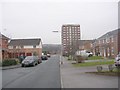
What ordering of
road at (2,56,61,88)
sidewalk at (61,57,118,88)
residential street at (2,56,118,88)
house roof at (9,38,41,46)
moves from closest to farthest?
1. sidewalk at (61,57,118,88)
2. residential street at (2,56,118,88)
3. road at (2,56,61,88)
4. house roof at (9,38,41,46)

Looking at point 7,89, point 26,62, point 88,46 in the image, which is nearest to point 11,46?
point 88,46

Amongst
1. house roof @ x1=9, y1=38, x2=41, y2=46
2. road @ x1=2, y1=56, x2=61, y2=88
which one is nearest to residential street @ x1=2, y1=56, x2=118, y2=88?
road @ x1=2, y1=56, x2=61, y2=88

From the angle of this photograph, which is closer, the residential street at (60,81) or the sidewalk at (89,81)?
the sidewalk at (89,81)

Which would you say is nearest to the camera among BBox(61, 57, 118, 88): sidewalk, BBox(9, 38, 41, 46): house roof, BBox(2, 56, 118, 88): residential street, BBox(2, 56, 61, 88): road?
BBox(61, 57, 118, 88): sidewalk

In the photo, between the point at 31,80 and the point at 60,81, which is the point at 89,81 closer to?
the point at 60,81

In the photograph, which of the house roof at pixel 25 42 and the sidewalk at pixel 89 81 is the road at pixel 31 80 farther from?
the house roof at pixel 25 42

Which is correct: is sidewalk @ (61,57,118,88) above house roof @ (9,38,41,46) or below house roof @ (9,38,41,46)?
below

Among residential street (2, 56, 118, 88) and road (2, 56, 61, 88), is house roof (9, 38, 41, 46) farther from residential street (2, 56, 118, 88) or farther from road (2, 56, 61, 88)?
residential street (2, 56, 118, 88)

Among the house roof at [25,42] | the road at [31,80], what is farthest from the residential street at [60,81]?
the house roof at [25,42]

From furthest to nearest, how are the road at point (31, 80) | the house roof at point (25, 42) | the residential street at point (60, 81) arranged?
the house roof at point (25, 42), the road at point (31, 80), the residential street at point (60, 81)

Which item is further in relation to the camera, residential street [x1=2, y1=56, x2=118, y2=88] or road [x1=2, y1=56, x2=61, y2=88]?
road [x1=2, y1=56, x2=61, y2=88]

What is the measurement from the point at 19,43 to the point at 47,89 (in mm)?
97731

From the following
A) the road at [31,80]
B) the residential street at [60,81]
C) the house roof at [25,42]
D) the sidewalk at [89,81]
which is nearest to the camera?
the sidewalk at [89,81]

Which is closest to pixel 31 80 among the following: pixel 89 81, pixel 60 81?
pixel 60 81
